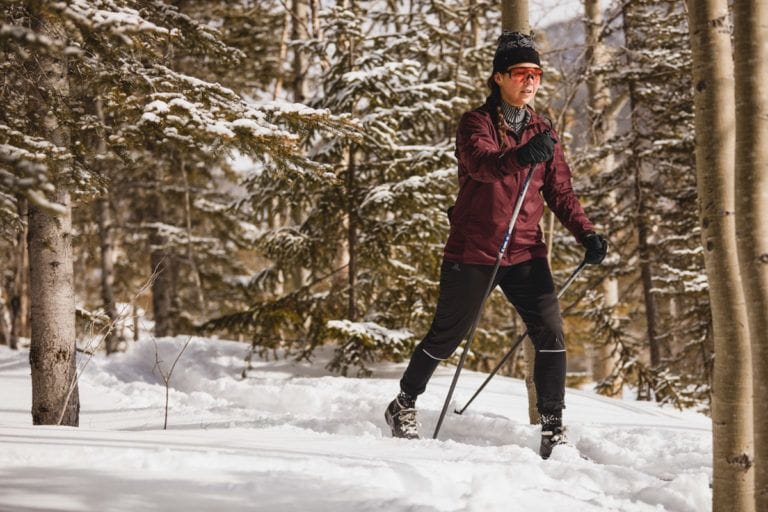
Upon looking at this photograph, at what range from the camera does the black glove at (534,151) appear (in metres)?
3.29

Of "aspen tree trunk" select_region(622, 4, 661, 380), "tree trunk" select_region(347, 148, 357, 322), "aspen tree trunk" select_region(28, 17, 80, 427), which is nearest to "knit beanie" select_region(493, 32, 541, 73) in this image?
"aspen tree trunk" select_region(28, 17, 80, 427)

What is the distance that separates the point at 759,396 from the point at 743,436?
0.34 meters

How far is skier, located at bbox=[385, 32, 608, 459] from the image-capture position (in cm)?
373

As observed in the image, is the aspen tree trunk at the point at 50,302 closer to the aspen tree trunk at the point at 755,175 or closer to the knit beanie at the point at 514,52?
the knit beanie at the point at 514,52

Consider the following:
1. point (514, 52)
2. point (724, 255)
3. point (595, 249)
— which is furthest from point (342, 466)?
point (514, 52)

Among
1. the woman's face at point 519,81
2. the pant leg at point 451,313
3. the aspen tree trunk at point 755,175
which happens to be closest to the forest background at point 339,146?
the woman's face at point 519,81

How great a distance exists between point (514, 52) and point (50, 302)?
12.2 feet

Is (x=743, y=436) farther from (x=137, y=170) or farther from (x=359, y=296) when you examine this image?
(x=137, y=170)

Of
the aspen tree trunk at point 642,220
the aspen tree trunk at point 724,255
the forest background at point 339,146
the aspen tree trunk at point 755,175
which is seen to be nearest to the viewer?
the aspen tree trunk at point 755,175

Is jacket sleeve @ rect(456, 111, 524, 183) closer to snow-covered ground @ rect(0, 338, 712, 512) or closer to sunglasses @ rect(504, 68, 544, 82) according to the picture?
sunglasses @ rect(504, 68, 544, 82)

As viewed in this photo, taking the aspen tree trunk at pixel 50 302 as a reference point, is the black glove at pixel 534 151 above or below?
above

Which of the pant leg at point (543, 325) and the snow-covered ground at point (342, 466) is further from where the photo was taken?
the pant leg at point (543, 325)

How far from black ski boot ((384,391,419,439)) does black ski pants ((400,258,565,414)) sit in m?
0.41

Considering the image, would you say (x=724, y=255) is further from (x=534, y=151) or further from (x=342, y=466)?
(x=342, y=466)
